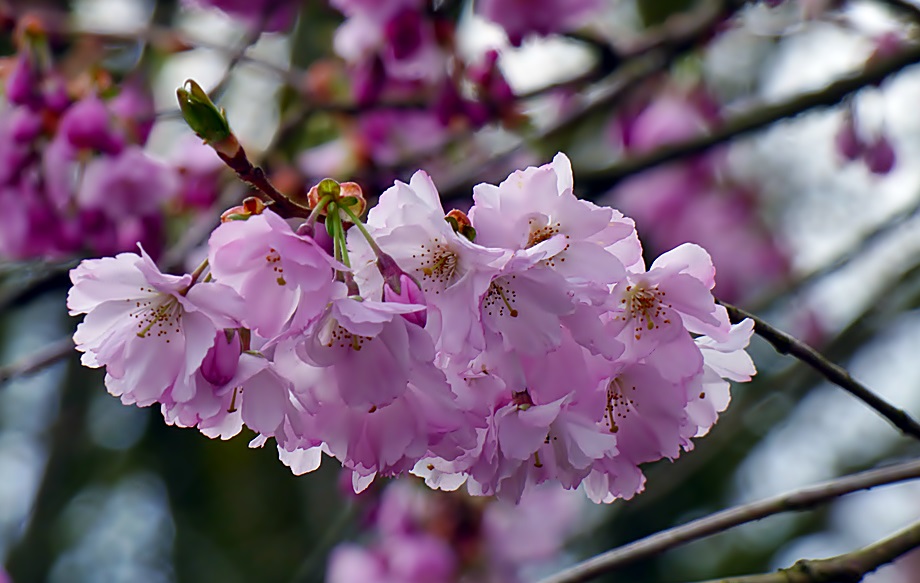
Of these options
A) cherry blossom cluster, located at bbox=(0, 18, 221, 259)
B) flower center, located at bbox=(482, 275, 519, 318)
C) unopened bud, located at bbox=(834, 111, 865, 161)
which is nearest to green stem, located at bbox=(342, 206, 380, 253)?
flower center, located at bbox=(482, 275, 519, 318)

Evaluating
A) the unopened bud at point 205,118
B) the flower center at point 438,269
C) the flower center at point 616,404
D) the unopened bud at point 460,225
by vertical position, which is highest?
the unopened bud at point 205,118

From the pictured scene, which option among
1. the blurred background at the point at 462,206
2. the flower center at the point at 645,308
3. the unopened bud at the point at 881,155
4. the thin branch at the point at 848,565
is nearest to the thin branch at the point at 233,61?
the blurred background at the point at 462,206

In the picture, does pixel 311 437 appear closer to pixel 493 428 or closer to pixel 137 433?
pixel 493 428

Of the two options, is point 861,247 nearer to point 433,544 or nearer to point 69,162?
point 433,544

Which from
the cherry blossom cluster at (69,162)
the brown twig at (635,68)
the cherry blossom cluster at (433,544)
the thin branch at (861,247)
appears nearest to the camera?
the cherry blossom cluster at (69,162)

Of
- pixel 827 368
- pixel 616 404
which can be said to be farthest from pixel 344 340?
pixel 827 368

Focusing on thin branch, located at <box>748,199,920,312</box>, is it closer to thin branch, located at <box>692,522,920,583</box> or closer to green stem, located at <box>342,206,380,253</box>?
thin branch, located at <box>692,522,920,583</box>

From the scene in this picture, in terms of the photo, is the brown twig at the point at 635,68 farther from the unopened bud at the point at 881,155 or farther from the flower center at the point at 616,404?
the flower center at the point at 616,404
